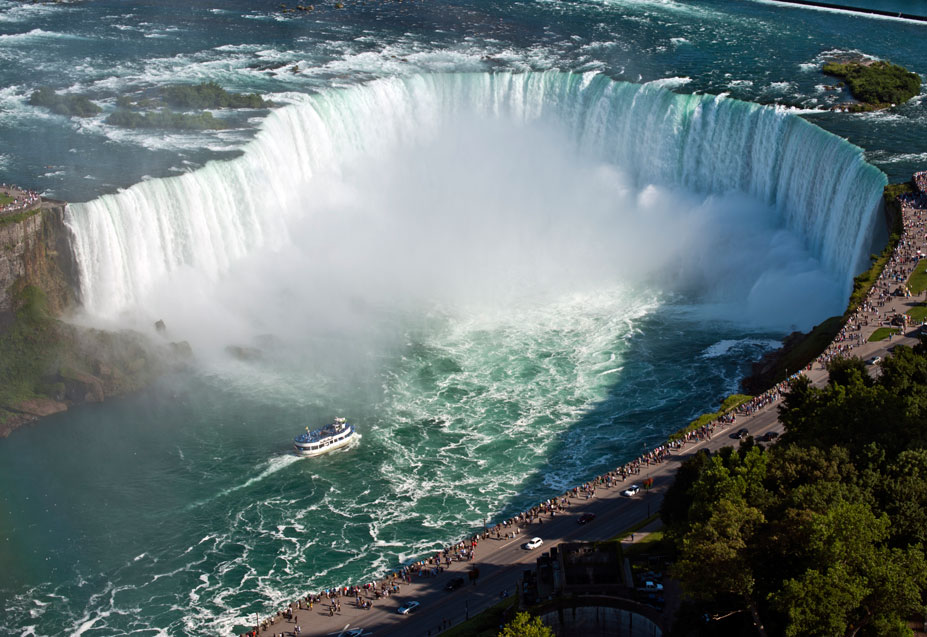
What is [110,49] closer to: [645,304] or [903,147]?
[645,304]

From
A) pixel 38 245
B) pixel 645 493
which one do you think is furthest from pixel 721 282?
pixel 38 245

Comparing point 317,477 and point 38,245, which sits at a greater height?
point 38,245

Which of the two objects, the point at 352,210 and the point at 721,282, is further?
the point at 352,210

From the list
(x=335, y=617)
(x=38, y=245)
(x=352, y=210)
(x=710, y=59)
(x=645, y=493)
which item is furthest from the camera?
(x=710, y=59)

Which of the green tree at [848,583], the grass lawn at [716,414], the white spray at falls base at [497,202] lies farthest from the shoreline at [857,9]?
the green tree at [848,583]

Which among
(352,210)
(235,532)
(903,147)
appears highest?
(903,147)

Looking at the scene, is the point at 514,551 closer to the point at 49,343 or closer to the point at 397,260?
the point at 49,343
